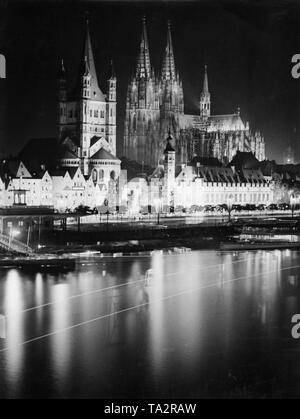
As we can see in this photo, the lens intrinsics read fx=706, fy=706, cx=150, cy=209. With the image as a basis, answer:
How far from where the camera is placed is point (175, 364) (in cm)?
358

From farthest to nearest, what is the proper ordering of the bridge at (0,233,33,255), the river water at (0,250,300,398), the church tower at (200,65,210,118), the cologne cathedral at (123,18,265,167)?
the church tower at (200,65,210,118) → the cologne cathedral at (123,18,265,167) → the bridge at (0,233,33,255) → the river water at (0,250,300,398)

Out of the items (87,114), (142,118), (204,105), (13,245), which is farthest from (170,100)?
(13,245)

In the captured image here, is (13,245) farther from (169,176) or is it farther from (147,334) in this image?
(169,176)

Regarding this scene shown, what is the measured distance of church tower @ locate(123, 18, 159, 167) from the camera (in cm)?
1352

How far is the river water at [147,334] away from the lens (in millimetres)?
3379

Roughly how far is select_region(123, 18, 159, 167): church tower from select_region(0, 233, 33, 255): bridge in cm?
629

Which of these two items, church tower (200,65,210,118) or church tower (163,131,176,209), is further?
church tower (163,131,176,209)

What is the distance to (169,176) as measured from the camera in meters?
15.9

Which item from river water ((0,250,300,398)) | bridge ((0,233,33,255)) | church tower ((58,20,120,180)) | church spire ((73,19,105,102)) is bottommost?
river water ((0,250,300,398))

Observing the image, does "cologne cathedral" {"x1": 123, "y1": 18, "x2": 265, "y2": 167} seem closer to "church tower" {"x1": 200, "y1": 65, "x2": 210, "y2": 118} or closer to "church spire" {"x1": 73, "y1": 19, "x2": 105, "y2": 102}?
"church tower" {"x1": 200, "y1": 65, "x2": 210, "y2": 118}

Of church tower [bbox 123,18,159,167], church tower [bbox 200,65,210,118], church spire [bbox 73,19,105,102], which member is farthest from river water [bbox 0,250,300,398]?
church tower [bbox 200,65,210,118]

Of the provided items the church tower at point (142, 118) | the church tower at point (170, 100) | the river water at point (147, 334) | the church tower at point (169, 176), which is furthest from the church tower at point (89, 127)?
the river water at point (147, 334)

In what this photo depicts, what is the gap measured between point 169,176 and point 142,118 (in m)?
1.70

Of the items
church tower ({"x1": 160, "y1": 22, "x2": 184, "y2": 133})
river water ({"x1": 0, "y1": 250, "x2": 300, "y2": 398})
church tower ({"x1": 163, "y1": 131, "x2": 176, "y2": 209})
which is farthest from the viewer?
church tower ({"x1": 163, "y1": 131, "x2": 176, "y2": 209})
